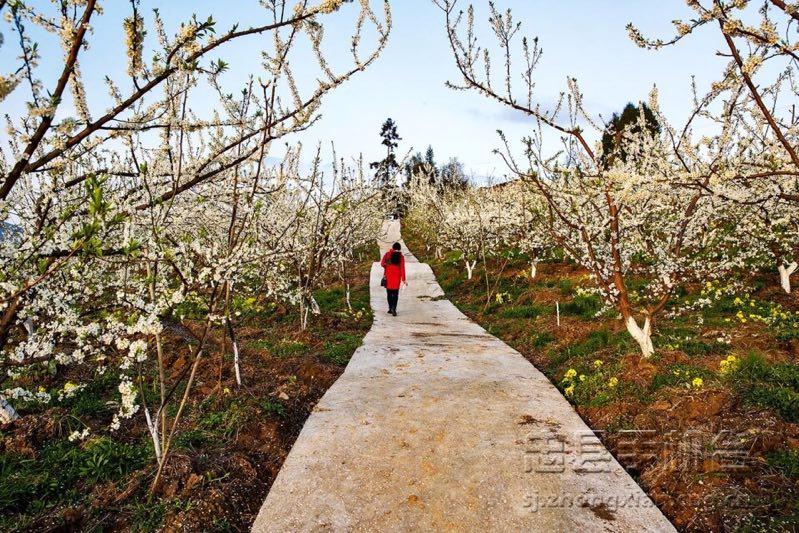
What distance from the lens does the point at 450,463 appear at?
163 inches

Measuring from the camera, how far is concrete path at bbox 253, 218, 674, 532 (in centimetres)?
344

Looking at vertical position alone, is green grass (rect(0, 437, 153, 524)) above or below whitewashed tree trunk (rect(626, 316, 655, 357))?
below

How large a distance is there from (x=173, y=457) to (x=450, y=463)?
8.54 feet

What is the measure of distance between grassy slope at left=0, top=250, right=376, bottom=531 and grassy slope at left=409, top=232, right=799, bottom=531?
360cm

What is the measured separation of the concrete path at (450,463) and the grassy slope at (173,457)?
319mm

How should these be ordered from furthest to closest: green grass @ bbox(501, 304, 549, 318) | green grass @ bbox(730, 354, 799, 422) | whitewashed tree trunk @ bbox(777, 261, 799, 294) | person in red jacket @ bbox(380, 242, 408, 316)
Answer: person in red jacket @ bbox(380, 242, 408, 316) → green grass @ bbox(501, 304, 549, 318) → whitewashed tree trunk @ bbox(777, 261, 799, 294) → green grass @ bbox(730, 354, 799, 422)

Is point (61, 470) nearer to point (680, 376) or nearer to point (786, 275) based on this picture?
point (680, 376)

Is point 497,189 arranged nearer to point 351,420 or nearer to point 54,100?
point 351,420

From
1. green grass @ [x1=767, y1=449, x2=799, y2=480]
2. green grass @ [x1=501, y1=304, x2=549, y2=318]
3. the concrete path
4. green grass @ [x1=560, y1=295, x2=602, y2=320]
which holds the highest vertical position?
green grass @ [x1=560, y1=295, x2=602, y2=320]

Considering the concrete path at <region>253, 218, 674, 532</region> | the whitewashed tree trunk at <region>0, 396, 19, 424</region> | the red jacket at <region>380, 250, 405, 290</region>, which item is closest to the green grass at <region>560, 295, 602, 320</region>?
the concrete path at <region>253, 218, 674, 532</region>

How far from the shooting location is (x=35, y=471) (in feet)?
13.5

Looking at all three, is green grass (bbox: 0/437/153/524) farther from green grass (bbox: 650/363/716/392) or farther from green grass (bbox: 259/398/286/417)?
green grass (bbox: 650/363/716/392)

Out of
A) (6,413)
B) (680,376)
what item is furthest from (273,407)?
(680,376)

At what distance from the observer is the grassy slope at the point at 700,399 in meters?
3.53
